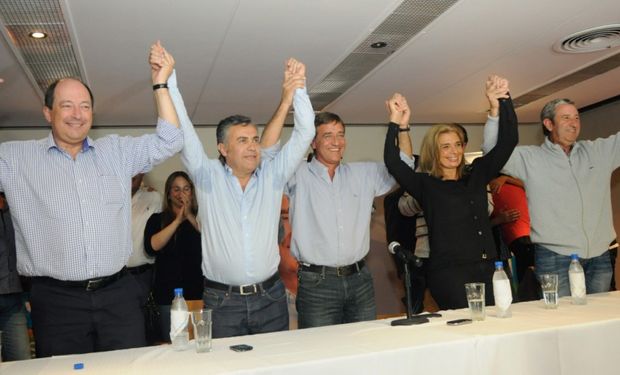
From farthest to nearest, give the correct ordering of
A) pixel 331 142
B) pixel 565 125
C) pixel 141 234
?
1. pixel 141 234
2. pixel 565 125
3. pixel 331 142

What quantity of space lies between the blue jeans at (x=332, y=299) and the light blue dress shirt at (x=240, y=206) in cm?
34

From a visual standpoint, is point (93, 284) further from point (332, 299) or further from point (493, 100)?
point (493, 100)

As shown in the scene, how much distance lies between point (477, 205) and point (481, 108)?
3.67m

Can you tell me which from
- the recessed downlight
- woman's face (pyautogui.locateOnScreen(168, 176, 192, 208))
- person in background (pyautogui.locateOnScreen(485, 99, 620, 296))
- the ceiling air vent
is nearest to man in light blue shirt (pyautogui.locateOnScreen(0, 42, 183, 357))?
person in background (pyautogui.locateOnScreen(485, 99, 620, 296))

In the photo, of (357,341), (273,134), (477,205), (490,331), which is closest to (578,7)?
(477,205)

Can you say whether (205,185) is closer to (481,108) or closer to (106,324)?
(106,324)

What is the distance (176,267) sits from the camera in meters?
4.27

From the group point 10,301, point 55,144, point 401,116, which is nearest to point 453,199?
point 401,116

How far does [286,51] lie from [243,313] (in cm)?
212

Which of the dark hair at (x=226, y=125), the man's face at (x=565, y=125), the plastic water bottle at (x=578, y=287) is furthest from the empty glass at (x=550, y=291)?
the dark hair at (x=226, y=125)

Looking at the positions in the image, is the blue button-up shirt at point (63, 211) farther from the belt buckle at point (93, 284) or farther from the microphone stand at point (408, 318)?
the microphone stand at point (408, 318)

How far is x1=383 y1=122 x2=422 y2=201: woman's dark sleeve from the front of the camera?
3.06 meters

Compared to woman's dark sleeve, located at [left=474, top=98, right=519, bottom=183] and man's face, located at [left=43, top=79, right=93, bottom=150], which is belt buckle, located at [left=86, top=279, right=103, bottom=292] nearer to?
man's face, located at [left=43, top=79, right=93, bottom=150]

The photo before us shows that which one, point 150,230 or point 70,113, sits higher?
point 70,113
